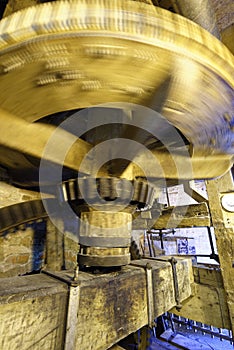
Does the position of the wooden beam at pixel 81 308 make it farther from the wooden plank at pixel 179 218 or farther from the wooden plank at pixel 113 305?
the wooden plank at pixel 179 218

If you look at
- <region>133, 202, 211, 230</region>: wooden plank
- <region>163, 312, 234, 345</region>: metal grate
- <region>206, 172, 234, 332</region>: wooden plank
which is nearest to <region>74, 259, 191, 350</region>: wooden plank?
<region>206, 172, 234, 332</region>: wooden plank

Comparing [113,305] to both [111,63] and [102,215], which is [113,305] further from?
[111,63]

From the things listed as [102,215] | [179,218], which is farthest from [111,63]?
[179,218]

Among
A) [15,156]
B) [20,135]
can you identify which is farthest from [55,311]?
[15,156]

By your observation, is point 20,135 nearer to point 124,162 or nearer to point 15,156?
point 15,156

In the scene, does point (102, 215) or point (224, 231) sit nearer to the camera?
point (102, 215)

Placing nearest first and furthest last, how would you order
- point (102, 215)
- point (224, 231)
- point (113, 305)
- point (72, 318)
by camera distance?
1. point (72, 318)
2. point (113, 305)
3. point (102, 215)
4. point (224, 231)

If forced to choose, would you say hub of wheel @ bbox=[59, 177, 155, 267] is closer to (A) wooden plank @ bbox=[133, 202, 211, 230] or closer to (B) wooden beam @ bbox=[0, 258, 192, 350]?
(B) wooden beam @ bbox=[0, 258, 192, 350]

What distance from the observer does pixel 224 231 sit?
2.12 meters

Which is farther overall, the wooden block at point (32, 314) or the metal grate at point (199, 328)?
the metal grate at point (199, 328)

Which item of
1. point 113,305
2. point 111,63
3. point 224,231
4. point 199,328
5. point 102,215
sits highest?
Result: point 111,63

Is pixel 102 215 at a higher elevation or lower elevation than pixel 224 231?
higher

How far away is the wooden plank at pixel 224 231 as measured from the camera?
1975 millimetres

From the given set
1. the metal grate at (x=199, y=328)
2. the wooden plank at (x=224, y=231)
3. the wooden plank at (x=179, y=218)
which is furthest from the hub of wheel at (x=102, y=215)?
the metal grate at (x=199, y=328)
